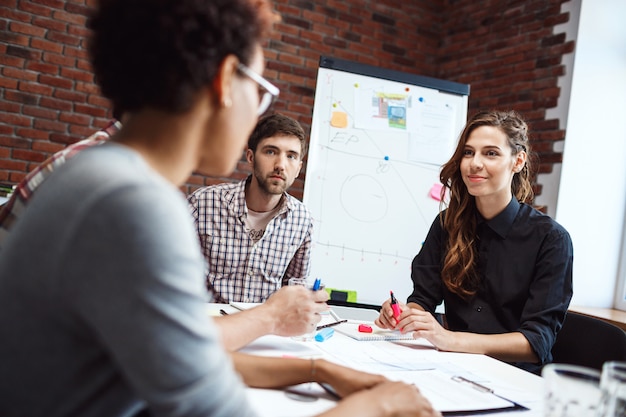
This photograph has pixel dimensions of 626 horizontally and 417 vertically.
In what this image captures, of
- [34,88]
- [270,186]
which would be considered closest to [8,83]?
[34,88]

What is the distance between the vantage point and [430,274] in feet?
6.48

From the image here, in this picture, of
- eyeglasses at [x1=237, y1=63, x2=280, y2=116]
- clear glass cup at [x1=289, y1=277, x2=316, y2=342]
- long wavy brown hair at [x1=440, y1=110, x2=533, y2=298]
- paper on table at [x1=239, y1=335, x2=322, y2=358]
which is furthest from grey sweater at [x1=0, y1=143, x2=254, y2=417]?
long wavy brown hair at [x1=440, y1=110, x2=533, y2=298]

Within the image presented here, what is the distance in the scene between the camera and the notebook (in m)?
1.50

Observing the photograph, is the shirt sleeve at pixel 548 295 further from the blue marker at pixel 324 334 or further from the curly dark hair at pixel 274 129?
the curly dark hair at pixel 274 129

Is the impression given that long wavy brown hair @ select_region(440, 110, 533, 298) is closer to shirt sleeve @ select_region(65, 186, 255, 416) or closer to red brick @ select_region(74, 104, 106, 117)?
shirt sleeve @ select_region(65, 186, 255, 416)

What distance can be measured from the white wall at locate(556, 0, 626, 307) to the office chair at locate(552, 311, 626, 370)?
156cm

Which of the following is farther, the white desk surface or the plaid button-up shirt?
the plaid button-up shirt

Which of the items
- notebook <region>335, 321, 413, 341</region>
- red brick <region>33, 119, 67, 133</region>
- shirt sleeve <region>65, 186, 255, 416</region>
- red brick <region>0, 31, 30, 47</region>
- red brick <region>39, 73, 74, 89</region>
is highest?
red brick <region>0, 31, 30, 47</region>

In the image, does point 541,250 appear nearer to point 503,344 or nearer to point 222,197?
point 503,344

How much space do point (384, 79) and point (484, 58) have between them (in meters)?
1.43

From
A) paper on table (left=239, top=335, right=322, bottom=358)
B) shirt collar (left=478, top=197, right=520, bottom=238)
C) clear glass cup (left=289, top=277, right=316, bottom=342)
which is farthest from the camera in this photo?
shirt collar (left=478, top=197, right=520, bottom=238)

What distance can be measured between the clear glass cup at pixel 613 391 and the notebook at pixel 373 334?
780 millimetres

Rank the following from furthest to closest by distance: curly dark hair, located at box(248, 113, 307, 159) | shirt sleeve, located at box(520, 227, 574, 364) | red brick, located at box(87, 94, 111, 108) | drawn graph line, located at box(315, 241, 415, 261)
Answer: red brick, located at box(87, 94, 111, 108) → drawn graph line, located at box(315, 241, 415, 261) → curly dark hair, located at box(248, 113, 307, 159) → shirt sleeve, located at box(520, 227, 574, 364)

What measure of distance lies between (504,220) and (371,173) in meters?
1.02
